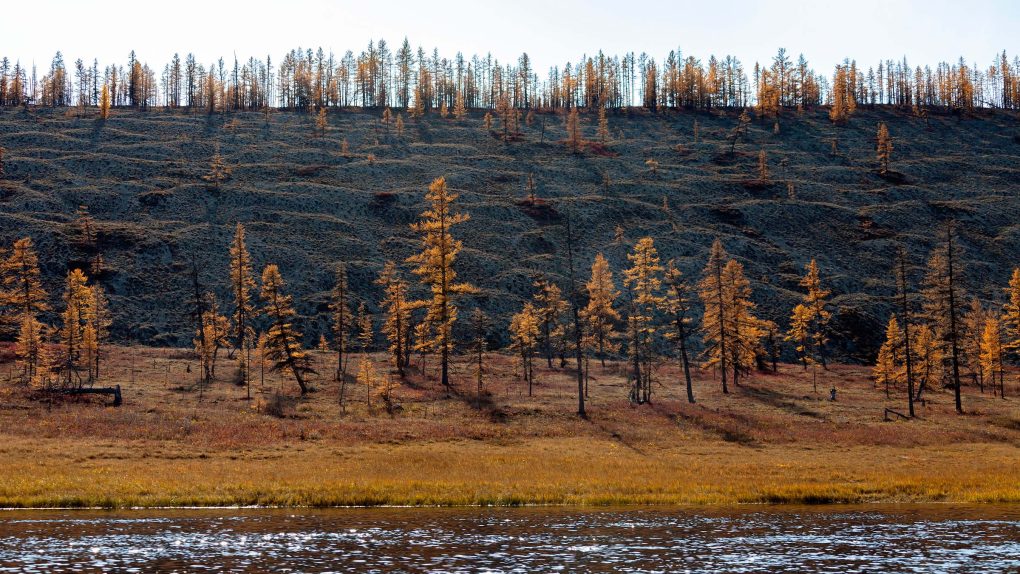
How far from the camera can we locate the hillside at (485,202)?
104 meters

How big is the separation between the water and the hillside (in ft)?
230

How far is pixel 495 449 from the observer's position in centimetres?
4169

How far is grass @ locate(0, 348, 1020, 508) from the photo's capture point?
29.0m

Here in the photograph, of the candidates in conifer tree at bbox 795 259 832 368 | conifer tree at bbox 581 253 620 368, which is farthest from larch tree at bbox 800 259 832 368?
conifer tree at bbox 581 253 620 368

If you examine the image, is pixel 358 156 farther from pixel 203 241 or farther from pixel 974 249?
pixel 974 249

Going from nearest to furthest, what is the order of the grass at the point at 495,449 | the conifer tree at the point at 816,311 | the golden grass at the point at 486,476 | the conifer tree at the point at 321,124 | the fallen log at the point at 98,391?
the golden grass at the point at 486,476
the grass at the point at 495,449
the fallen log at the point at 98,391
the conifer tree at the point at 816,311
the conifer tree at the point at 321,124

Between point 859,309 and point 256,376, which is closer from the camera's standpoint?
point 256,376

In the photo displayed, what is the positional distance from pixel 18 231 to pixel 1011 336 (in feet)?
465

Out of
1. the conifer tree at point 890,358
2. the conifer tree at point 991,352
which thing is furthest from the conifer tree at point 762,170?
the conifer tree at point 890,358

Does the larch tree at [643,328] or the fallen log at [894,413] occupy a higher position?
the larch tree at [643,328]

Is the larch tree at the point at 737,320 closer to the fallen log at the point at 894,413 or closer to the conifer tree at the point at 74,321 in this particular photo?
the fallen log at the point at 894,413

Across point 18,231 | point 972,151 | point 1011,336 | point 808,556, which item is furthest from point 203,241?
point 972,151

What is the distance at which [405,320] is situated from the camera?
7069 cm

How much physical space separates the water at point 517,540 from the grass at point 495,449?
2546mm
